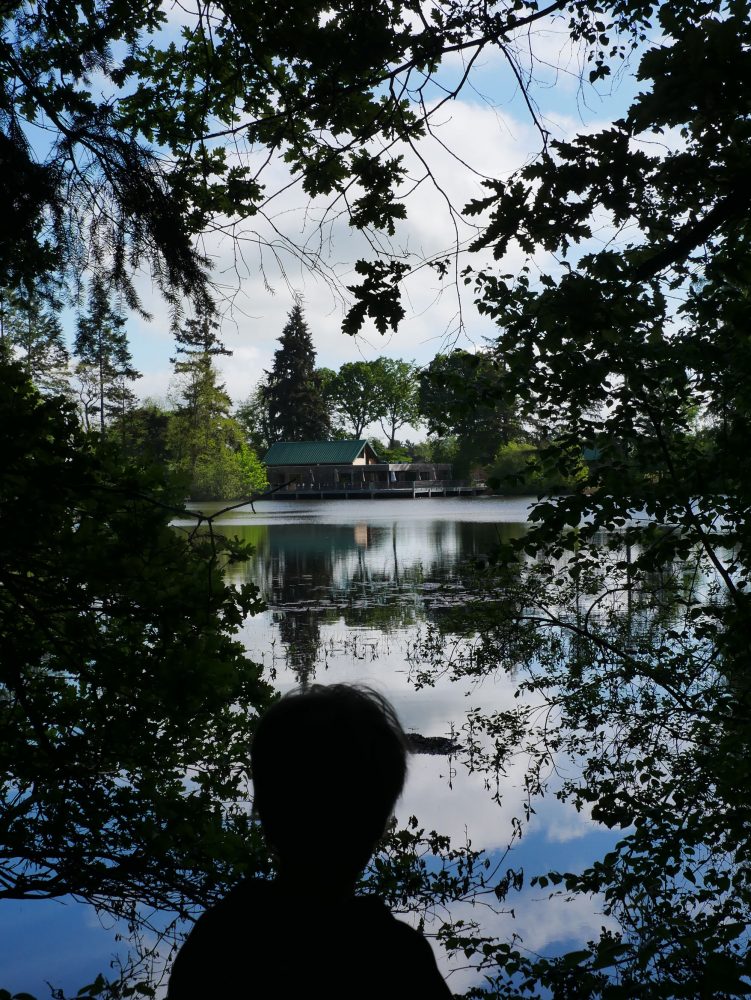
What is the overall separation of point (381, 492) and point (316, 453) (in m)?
7.02

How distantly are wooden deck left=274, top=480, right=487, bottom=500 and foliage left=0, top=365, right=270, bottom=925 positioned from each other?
70.7 metres

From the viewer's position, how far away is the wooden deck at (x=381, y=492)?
250 ft

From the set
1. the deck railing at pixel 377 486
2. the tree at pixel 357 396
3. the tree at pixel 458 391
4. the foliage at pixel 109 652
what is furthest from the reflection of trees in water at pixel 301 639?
the tree at pixel 357 396

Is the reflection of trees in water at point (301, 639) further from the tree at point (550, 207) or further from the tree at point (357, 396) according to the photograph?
the tree at point (357, 396)

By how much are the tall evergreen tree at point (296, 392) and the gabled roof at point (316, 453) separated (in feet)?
8.11

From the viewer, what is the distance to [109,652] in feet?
11.5

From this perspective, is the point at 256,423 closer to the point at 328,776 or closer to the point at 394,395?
the point at 394,395

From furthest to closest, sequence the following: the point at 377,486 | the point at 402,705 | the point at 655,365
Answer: the point at 377,486 < the point at 402,705 < the point at 655,365

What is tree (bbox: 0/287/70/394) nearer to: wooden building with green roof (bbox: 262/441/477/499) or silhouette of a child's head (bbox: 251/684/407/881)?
silhouette of a child's head (bbox: 251/684/407/881)

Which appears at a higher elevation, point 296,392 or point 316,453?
point 296,392

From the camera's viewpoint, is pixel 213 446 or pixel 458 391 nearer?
pixel 458 391

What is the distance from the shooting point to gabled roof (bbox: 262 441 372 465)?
75.5m

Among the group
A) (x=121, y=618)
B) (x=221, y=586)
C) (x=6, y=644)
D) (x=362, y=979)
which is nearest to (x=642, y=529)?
(x=221, y=586)

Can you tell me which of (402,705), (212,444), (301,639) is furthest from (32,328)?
(212,444)
